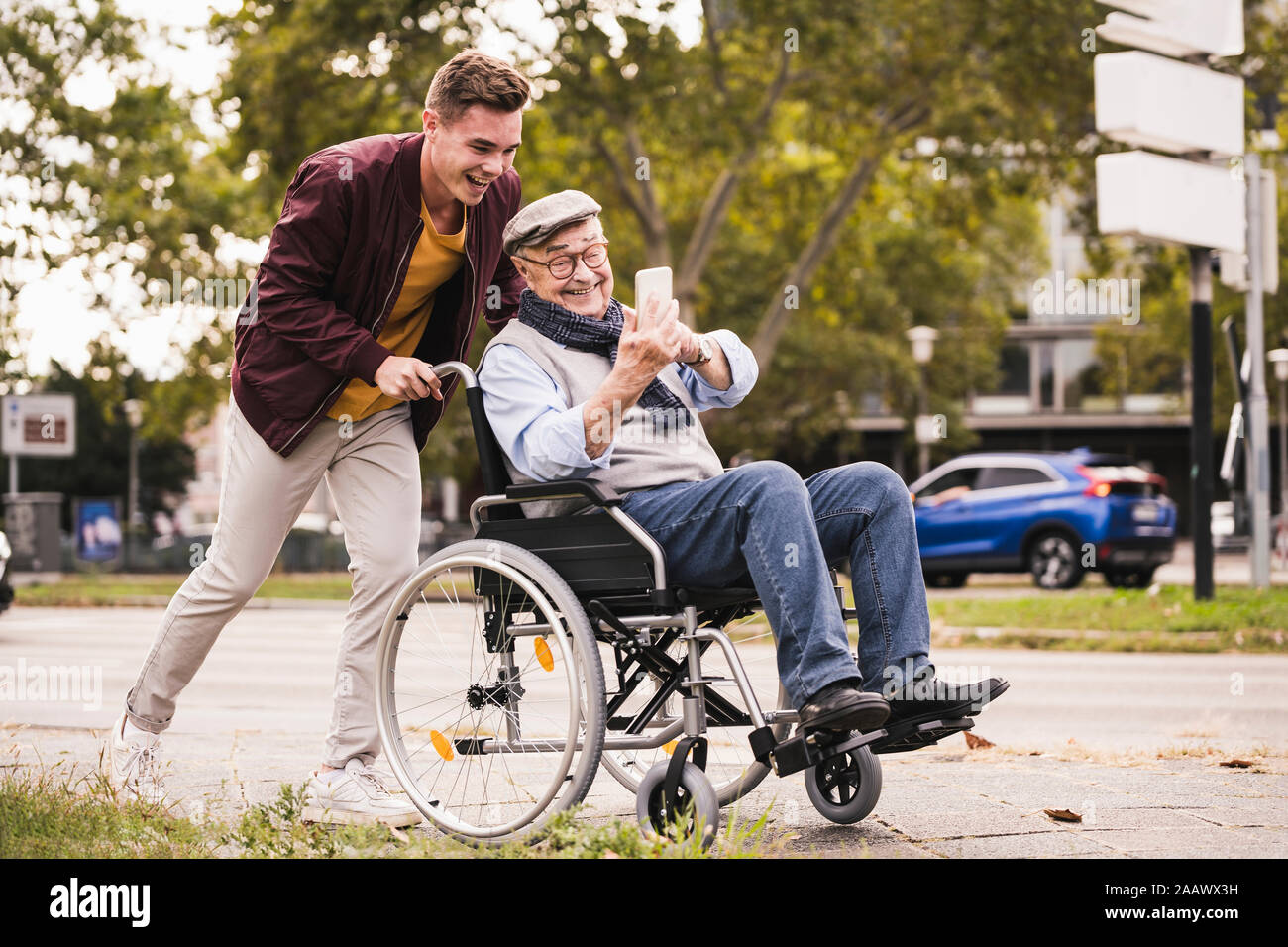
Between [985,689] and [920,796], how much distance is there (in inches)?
34.5

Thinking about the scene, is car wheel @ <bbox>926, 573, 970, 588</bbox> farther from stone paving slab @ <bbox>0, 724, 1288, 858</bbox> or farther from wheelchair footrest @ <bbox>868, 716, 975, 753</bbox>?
wheelchair footrest @ <bbox>868, 716, 975, 753</bbox>

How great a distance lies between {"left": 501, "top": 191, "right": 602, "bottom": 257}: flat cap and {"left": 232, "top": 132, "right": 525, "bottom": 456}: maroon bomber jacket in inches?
10.7

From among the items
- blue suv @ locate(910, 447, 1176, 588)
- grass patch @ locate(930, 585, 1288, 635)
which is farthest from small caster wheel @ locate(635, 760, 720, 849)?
blue suv @ locate(910, 447, 1176, 588)

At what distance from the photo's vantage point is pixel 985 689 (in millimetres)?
3459

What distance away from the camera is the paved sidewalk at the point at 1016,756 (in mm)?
3576

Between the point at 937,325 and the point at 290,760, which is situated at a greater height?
the point at 937,325

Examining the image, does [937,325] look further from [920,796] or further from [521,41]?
[920,796]

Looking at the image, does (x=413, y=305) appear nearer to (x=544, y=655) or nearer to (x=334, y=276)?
(x=334, y=276)

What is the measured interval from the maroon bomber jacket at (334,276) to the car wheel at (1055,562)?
1460 cm

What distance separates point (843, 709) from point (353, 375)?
5.09ft

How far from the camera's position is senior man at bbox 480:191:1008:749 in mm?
3189

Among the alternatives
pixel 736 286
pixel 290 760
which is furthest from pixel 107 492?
pixel 290 760

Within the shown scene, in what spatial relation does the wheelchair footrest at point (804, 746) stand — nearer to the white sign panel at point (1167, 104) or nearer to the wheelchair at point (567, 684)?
the wheelchair at point (567, 684)

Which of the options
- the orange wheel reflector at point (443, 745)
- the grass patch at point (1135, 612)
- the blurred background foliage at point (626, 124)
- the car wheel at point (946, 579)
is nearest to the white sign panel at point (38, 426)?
the blurred background foliage at point (626, 124)
